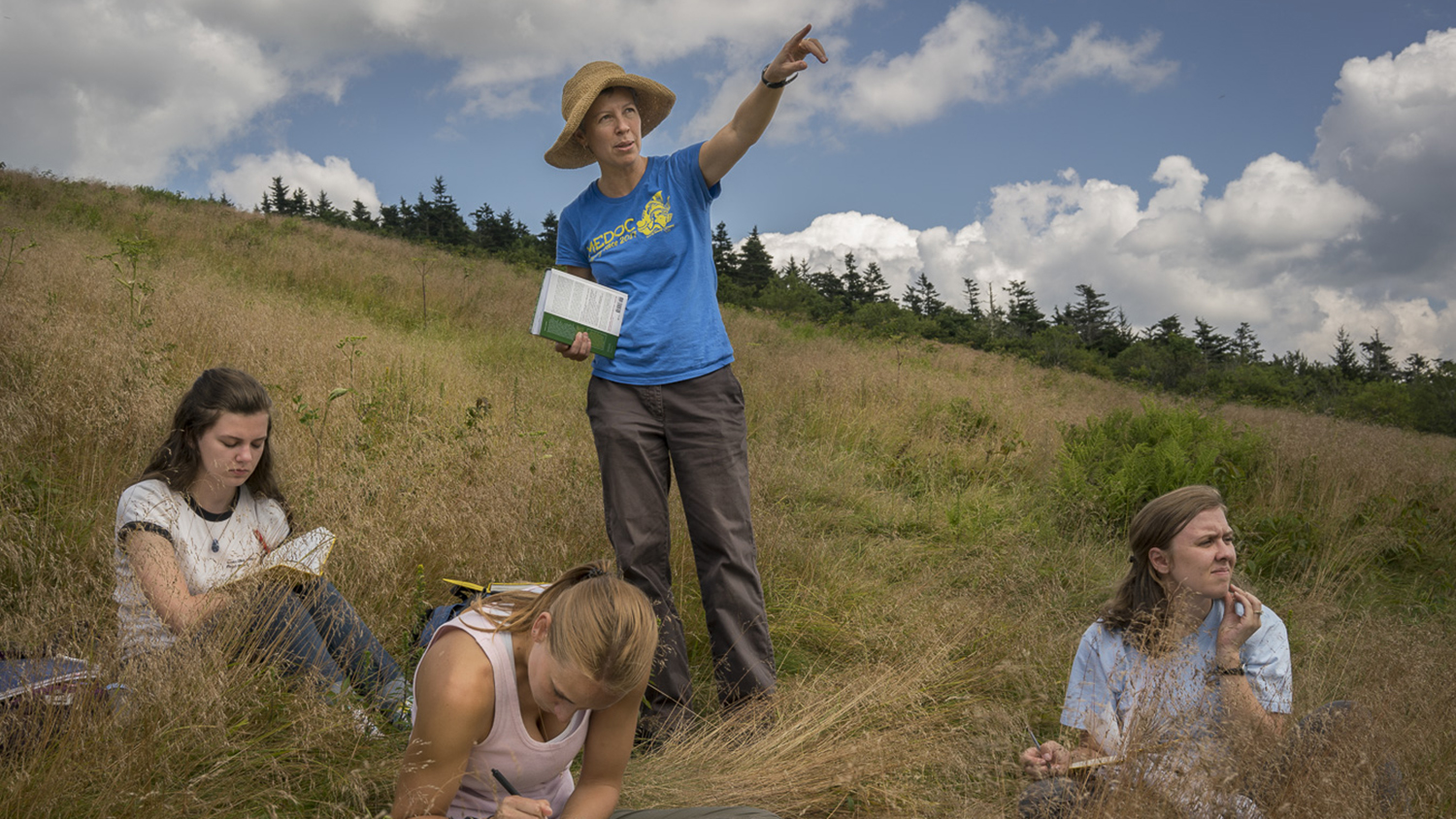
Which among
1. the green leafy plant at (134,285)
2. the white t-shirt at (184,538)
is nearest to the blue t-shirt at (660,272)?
the white t-shirt at (184,538)

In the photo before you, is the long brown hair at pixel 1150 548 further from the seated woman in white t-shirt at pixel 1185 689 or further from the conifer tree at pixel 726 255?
the conifer tree at pixel 726 255

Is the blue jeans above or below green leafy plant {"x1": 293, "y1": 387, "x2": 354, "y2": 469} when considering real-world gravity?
below

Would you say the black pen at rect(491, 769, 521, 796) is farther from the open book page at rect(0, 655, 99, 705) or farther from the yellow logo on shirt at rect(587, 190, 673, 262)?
the yellow logo on shirt at rect(587, 190, 673, 262)

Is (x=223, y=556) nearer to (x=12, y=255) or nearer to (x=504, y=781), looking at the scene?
(x=504, y=781)

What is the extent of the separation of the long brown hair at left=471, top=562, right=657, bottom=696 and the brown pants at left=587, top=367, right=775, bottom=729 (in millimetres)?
969

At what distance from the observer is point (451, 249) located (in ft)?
62.5

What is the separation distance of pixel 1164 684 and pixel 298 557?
2445 millimetres

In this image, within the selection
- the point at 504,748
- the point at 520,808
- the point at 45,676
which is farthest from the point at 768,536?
the point at 45,676

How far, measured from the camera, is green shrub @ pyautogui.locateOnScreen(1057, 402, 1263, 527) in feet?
17.5

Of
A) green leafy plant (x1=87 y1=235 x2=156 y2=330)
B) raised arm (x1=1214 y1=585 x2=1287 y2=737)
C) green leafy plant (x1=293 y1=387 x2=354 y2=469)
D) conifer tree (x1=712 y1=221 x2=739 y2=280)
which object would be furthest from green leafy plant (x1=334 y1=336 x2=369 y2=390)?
conifer tree (x1=712 y1=221 x2=739 y2=280)

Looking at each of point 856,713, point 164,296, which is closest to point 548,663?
point 856,713

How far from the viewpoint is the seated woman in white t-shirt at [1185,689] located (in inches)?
75.2

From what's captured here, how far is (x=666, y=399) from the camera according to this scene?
276 cm

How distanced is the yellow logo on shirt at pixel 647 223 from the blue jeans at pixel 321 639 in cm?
144
